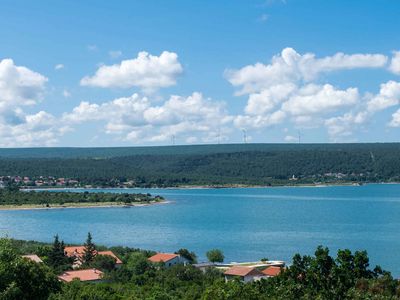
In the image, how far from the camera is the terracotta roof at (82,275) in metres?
27.6

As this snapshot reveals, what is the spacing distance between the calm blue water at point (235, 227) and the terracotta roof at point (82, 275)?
46.8 ft

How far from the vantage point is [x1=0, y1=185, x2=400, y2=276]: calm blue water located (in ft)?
157

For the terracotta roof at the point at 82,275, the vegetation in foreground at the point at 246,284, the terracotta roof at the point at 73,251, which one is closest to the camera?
the vegetation in foreground at the point at 246,284

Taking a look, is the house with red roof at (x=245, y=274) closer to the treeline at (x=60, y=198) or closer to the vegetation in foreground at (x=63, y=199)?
the vegetation in foreground at (x=63, y=199)

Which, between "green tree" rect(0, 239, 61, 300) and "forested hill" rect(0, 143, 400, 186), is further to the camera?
"forested hill" rect(0, 143, 400, 186)

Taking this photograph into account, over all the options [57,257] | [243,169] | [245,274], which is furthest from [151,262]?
[243,169]

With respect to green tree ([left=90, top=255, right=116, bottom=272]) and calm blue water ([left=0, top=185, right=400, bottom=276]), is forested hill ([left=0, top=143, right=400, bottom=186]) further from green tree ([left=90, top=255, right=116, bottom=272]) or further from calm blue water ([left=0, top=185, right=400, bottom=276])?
green tree ([left=90, top=255, right=116, bottom=272])

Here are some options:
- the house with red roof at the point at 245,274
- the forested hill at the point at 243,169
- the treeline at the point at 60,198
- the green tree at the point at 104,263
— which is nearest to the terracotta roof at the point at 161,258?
the green tree at the point at 104,263

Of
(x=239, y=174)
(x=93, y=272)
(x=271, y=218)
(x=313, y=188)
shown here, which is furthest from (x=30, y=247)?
(x=239, y=174)

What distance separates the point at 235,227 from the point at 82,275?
3740cm

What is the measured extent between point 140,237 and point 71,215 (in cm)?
2699

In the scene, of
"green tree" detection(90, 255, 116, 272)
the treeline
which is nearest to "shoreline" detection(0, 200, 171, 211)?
the treeline

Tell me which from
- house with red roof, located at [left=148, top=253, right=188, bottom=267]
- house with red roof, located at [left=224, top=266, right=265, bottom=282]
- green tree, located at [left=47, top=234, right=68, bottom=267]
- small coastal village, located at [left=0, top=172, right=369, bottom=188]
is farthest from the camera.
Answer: small coastal village, located at [left=0, top=172, right=369, bottom=188]

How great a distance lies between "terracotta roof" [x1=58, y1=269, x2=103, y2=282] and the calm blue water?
14.3 metres
